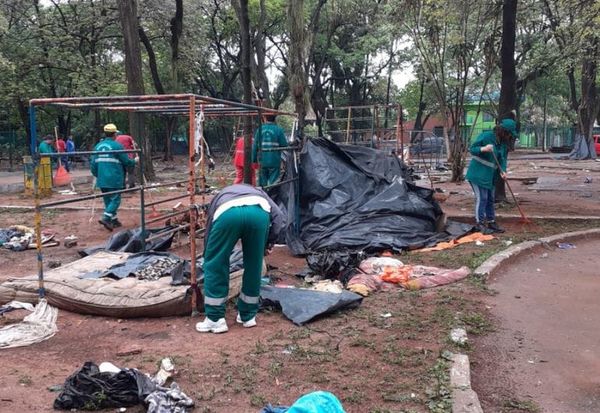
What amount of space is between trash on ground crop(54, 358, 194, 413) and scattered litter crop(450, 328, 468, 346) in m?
2.12

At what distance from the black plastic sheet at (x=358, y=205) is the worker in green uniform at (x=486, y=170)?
476mm

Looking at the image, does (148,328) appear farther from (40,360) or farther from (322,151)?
(322,151)

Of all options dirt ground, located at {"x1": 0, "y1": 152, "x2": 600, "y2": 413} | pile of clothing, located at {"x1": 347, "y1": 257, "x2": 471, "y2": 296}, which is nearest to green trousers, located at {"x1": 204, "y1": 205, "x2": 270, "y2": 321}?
dirt ground, located at {"x1": 0, "y1": 152, "x2": 600, "y2": 413}

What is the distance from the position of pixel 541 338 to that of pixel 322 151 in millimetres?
4740

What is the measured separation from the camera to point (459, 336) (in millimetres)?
4520

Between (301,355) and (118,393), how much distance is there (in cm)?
132

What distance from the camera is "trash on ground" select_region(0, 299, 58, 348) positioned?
4418mm

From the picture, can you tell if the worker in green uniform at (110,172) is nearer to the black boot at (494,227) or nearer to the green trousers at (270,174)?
the green trousers at (270,174)

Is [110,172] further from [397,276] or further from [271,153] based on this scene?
[397,276]

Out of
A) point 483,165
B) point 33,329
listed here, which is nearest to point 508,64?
point 483,165

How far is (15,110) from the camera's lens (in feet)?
86.1

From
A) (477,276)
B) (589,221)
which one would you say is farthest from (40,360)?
(589,221)

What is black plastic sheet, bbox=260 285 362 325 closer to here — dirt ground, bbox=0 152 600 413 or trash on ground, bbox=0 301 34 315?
dirt ground, bbox=0 152 600 413

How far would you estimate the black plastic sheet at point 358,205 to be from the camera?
25.9 feet
